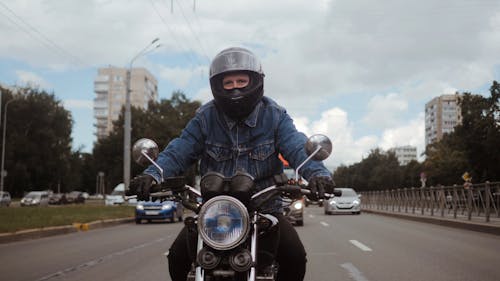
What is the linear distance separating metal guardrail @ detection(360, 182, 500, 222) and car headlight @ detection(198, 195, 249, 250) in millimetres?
15854

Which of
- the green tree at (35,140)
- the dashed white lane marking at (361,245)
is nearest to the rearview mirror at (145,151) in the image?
the dashed white lane marking at (361,245)

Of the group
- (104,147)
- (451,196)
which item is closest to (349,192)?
(451,196)

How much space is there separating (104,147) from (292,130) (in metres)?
72.2

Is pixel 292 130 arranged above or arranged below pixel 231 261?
above

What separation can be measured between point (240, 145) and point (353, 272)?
4.76 meters

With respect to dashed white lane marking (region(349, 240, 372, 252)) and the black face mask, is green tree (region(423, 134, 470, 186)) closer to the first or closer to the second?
dashed white lane marking (region(349, 240, 372, 252))

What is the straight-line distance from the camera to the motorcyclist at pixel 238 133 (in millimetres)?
3541

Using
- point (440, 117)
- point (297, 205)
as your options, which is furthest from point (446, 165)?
point (440, 117)

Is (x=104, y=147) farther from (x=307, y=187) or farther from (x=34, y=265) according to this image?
(x=307, y=187)

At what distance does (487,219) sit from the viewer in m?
17.6

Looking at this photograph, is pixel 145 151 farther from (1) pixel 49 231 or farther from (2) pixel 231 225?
(1) pixel 49 231

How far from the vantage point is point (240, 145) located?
3574 mm

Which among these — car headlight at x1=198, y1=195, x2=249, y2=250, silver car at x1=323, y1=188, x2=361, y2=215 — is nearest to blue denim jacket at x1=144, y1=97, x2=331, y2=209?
car headlight at x1=198, y1=195, x2=249, y2=250

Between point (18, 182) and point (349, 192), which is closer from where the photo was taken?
point (349, 192)
